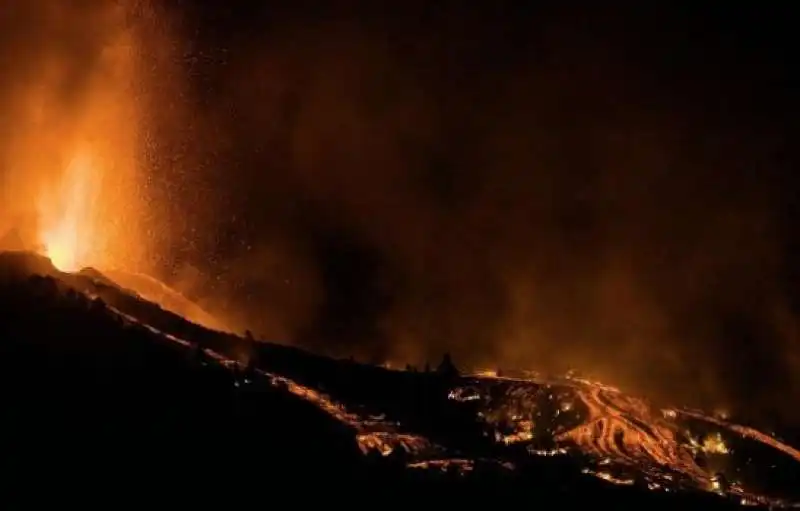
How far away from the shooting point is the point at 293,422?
27.8 m

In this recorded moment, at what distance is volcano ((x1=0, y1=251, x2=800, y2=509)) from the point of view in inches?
1035

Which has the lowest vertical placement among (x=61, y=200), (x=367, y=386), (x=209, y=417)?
(x=209, y=417)

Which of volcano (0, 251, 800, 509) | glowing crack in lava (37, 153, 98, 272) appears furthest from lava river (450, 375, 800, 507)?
glowing crack in lava (37, 153, 98, 272)

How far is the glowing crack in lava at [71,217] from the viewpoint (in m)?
39.3

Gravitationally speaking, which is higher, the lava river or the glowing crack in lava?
the glowing crack in lava

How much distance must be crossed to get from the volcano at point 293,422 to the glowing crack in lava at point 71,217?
628 cm

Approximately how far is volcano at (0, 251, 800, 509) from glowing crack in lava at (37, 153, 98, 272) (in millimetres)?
6283

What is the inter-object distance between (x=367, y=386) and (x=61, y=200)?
13965mm

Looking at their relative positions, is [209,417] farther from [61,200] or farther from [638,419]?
[61,200]

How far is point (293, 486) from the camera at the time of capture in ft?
85.7

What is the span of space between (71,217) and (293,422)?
16236 mm

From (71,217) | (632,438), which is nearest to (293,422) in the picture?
(632,438)

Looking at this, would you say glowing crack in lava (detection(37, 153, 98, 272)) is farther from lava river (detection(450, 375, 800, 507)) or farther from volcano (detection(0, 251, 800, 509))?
lava river (detection(450, 375, 800, 507))

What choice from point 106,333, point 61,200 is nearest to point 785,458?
point 106,333
